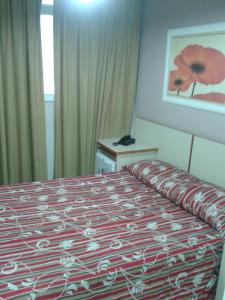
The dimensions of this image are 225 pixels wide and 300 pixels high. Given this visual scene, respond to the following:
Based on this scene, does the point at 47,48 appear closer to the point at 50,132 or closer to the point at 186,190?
the point at 50,132

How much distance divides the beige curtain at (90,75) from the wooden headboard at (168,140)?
0.32 metres

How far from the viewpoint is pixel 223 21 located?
242 centimetres

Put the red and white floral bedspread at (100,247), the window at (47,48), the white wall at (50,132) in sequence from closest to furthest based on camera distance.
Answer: the red and white floral bedspread at (100,247) < the window at (47,48) < the white wall at (50,132)

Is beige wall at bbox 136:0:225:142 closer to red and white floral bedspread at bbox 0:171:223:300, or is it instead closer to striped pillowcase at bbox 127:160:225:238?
striped pillowcase at bbox 127:160:225:238

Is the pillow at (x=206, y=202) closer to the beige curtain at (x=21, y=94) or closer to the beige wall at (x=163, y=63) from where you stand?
the beige wall at (x=163, y=63)

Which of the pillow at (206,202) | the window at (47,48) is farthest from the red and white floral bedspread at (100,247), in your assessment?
the window at (47,48)

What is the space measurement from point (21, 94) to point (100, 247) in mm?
2027

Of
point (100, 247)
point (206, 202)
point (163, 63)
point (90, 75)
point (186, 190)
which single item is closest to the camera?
point (100, 247)

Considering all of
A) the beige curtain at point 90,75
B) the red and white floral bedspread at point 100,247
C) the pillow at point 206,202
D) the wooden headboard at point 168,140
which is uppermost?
the beige curtain at point 90,75

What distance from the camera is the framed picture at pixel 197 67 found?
8.17 ft

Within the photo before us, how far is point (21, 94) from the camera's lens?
10.0ft

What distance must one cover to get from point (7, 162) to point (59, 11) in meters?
1.76

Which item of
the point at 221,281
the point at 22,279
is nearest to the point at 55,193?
the point at 22,279

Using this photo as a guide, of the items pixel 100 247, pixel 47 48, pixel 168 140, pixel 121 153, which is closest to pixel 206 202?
pixel 100 247
